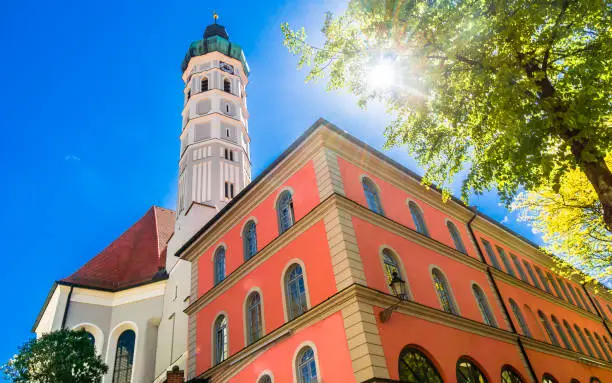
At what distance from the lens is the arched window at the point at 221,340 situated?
593 inches

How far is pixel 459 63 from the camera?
415 inches

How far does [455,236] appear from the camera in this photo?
18.2 meters

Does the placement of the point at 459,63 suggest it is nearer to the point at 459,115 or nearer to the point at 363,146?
the point at 459,115

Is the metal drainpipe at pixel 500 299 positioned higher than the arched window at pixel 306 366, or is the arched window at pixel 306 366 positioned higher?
the metal drainpipe at pixel 500 299

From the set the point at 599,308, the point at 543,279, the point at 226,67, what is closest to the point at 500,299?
the point at 543,279

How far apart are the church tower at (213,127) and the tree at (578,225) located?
1749 centimetres

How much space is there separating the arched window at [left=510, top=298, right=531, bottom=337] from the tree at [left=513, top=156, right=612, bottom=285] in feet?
8.95

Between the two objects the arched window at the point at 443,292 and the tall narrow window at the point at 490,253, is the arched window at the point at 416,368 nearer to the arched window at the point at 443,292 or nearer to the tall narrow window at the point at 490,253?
the arched window at the point at 443,292

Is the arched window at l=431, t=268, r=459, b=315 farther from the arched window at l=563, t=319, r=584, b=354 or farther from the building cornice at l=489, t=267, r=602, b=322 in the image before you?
the arched window at l=563, t=319, r=584, b=354

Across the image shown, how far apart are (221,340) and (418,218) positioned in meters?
8.41

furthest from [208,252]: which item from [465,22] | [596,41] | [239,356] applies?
[596,41]

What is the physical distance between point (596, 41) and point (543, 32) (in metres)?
1.17

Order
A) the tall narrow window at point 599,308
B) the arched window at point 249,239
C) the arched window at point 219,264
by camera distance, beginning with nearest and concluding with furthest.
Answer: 1. the arched window at point 249,239
2. the arched window at point 219,264
3. the tall narrow window at point 599,308

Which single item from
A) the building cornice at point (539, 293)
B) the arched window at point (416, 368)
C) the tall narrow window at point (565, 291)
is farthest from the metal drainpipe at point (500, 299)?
the tall narrow window at point (565, 291)
